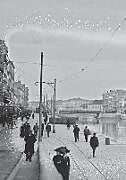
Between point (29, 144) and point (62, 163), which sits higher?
point (29, 144)

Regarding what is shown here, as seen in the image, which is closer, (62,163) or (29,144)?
(62,163)

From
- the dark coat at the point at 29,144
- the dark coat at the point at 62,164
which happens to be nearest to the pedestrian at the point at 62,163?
the dark coat at the point at 62,164

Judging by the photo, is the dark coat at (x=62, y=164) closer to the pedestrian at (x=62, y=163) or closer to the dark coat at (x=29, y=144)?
the pedestrian at (x=62, y=163)

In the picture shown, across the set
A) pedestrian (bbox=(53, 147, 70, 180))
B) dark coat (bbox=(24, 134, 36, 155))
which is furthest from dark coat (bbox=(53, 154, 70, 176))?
dark coat (bbox=(24, 134, 36, 155))

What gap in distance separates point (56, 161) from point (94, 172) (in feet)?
14.4

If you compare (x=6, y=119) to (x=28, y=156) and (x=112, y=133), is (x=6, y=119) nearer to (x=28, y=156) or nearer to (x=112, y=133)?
(x=112, y=133)

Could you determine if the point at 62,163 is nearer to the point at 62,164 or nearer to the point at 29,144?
the point at 62,164

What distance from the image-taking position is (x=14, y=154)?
21.9m

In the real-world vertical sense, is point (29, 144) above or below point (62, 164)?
above

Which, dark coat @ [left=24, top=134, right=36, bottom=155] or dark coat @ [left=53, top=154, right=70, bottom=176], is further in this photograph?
dark coat @ [left=24, top=134, right=36, bottom=155]

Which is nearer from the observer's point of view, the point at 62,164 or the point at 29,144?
the point at 62,164

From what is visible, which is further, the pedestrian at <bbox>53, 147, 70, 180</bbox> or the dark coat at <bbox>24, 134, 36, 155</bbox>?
the dark coat at <bbox>24, 134, 36, 155</bbox>

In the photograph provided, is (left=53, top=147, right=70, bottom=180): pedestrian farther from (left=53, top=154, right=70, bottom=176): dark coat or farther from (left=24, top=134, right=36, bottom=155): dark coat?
(left=24, top=134, right=36, bottom=155): dark coat

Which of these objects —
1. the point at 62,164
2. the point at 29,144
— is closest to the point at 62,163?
the point at 62,164
